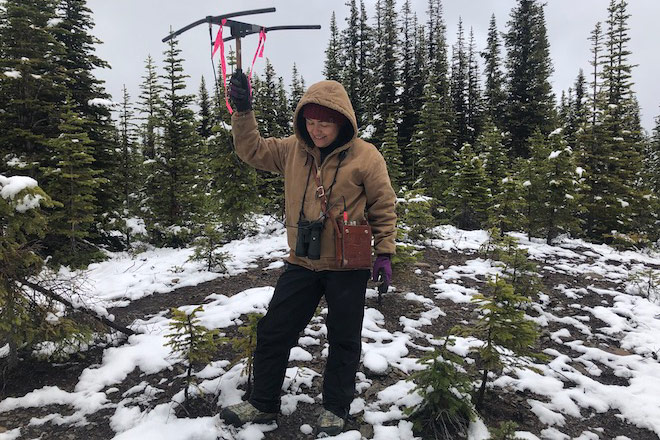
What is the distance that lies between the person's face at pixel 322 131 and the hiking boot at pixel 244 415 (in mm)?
2483

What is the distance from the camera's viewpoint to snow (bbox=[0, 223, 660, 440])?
3.31 meters

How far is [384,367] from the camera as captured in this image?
4230 mm

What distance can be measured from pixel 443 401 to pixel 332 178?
2.20m

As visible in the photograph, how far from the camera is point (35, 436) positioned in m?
3.06

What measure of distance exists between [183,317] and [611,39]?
1081 inches

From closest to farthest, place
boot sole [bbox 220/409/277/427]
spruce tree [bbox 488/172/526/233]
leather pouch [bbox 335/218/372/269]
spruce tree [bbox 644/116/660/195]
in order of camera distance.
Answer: leather pouch [bbox 335/218/372/269]
boot sole [bbox 220/409/277/427]
spruce tree [bbox 488/172/526/233]
spruce tree [bbox 644/116/660/195]

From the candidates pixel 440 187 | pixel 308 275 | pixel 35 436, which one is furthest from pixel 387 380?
pixel 440 187

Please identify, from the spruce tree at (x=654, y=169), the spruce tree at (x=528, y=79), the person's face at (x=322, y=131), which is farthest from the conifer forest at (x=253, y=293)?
the spruce tree at (x=654, y=169)

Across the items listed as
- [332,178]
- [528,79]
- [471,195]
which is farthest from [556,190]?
[528,79]

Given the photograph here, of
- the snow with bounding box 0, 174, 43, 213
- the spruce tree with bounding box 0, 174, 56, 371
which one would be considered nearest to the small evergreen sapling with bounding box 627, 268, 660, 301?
the spruce tree with bounding box 0, 174, 56, 371

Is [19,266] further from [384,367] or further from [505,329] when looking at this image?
[505,329]

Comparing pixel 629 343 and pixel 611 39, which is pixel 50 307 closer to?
pixel 629 343

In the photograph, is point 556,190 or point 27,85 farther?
point 27,85

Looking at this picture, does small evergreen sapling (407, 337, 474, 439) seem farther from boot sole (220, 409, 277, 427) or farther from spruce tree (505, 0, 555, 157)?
spruce tree (505, 0, 555, 157)
